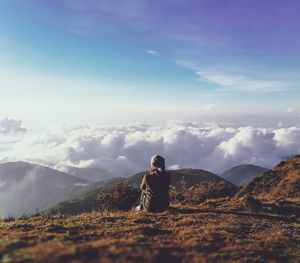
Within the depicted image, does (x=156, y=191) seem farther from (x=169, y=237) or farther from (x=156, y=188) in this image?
(x=169, y=237)

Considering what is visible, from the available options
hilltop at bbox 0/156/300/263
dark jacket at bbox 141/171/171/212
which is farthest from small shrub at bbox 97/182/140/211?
hilltop at bbox 0/156/300/263

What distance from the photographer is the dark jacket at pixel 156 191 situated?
1986 cm

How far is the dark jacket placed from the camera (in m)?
19.9

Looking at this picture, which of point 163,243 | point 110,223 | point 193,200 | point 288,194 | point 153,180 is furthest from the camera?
point 288,194

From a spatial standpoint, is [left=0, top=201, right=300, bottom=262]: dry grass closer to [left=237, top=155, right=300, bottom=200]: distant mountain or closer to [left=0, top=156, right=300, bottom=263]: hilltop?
[left=0, top=156, right=300, bottom=263]: hilltop

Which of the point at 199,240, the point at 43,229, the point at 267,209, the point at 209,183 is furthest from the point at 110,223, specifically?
the point at 209,183

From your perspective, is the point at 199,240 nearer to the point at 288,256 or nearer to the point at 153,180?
the point at 288,256

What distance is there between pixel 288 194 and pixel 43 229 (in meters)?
23.2

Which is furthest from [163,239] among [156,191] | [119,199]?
[119,199]

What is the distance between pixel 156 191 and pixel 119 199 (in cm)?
445

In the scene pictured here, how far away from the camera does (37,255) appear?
7.98 metres

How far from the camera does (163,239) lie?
37.4 ft

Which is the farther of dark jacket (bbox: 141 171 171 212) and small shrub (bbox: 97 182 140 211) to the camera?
small shrub (bbox: 97 182 140 211)

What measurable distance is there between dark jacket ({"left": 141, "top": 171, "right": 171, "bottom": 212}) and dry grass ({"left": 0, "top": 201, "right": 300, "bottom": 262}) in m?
0.70
